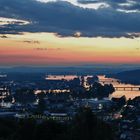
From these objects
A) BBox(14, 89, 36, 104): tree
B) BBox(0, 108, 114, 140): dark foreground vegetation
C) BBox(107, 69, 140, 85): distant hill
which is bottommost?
BBox(14, 89, 36, 104): tree

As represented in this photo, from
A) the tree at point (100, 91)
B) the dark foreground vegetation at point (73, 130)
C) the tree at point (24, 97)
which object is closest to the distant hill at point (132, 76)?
the tree at point (100, 91)

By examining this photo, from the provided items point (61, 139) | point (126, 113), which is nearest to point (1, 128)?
point (61, 139)

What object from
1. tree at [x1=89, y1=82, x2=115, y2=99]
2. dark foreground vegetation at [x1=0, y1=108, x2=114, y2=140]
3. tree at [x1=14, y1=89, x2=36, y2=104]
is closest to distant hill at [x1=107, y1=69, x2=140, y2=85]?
tree at [x1=89, y1=82, x2=115, y2=99]

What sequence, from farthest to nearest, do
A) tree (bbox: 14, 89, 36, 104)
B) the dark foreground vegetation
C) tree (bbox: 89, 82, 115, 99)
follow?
tree (bbox: 89, 82, 115, 99) < tree (bbox: 14, 89, 36, 104) < the dark foreground vegetation

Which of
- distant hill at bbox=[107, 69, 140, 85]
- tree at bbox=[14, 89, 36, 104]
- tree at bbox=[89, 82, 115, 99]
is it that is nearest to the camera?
tree at bbox=[14, 89, 36, 104]

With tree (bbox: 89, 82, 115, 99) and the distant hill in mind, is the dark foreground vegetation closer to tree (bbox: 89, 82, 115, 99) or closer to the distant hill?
tree (bbox: 89, 82, 115, 99)

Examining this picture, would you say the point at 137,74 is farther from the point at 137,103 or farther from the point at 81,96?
the point at 137,103

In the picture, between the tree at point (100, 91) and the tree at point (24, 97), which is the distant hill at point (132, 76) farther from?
the tree at point (24, 97)

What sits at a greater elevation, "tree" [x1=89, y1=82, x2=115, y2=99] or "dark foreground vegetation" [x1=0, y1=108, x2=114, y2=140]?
"dark foreground vegetation" [x1=0, y1=108, x2=114, y2=140]

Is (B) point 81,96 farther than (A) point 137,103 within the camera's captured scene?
Yes

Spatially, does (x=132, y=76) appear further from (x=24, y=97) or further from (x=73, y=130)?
(x=73, y=130)

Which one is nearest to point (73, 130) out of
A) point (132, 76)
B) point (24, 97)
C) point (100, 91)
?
point (24, 97)
